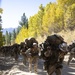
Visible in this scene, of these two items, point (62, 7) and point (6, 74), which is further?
point (62, 7)

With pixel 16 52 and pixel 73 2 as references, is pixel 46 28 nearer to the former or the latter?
pixel 73 2

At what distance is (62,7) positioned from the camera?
65.2 metres

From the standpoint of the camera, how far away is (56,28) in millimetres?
74500

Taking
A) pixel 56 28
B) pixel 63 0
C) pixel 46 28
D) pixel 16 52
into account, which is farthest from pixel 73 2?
pixel 16 52

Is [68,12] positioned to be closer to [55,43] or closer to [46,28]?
[46,28]

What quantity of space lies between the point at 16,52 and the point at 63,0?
93.8 feet

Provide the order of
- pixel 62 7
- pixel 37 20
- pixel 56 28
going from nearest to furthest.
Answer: pixel 62 7 → pixel 56 28 → pixel 37 20

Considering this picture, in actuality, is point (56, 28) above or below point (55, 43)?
above

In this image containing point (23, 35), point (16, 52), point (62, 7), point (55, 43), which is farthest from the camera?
point (23, 35)

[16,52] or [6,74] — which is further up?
[16,52]

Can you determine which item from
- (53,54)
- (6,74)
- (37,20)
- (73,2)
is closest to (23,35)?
(37,20)

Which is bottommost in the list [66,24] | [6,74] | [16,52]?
[6,74]

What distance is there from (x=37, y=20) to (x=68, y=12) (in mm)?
28187

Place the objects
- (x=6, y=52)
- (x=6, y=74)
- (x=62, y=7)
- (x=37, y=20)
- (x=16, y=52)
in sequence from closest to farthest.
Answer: (x=6, y=74) → (x=16, y=52) → (x=6, y=52) → (x=62, y=7) → (x=37, y=20)
